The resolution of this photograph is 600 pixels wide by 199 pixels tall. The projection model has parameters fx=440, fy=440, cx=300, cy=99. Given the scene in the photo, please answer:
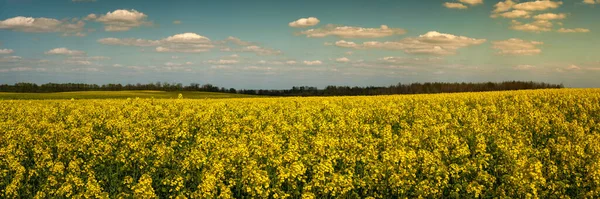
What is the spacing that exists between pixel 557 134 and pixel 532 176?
1090cm

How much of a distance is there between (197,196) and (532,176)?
6940 mm

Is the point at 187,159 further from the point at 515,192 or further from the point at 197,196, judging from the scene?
the point at 515,192

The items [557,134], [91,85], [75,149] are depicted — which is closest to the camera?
[75,149]

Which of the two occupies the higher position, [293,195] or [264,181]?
[264,181]

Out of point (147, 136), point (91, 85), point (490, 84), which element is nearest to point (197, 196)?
point (147, 136)

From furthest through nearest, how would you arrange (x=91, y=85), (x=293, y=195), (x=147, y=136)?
1. (x=91, y=85)
2. (x=147, y=136)
3. (x=293, y=195)

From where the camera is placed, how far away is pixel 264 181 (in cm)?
864

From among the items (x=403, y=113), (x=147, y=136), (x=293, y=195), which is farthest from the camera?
(x=403, y=113)

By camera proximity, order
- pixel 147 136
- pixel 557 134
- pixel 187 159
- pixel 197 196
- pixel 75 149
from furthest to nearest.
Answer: pixel 557 134 < pixel 147 136 < pixel 75 149 < pixel 187 159 < pixel 197 196

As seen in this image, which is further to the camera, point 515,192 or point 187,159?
point 187,159

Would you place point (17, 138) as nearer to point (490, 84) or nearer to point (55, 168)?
point (55, 168)

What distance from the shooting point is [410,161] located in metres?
10.4

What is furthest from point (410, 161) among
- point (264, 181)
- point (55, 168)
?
point (55, 168)

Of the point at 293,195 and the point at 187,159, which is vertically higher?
the point at 187,159
